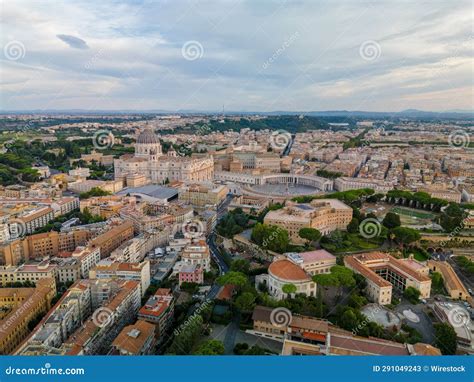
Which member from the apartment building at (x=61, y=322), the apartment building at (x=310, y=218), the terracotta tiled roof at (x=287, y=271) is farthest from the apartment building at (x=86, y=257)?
the apartment building at (x=310, y=218)

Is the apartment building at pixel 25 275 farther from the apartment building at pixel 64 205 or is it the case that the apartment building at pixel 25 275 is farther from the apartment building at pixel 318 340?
the apartment building at pixel 64 205

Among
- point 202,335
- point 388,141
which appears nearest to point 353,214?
point 202,335

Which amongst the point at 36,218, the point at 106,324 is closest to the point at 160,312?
the point at 106,324

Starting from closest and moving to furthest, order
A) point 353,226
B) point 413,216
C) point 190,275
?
point 190,275, point 353,226, point 413,216

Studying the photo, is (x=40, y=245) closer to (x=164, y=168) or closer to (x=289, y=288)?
(x=289, y=288)

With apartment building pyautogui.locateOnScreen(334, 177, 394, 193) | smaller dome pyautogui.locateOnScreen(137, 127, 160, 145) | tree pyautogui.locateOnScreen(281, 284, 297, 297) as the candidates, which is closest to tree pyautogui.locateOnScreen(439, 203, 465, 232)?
apartment building pyautogui.locateOnScreen(334, 177, 394, 193)

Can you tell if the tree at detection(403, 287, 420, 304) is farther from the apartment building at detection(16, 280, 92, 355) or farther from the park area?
the apartment building at detection(16, 280, 92, 355)

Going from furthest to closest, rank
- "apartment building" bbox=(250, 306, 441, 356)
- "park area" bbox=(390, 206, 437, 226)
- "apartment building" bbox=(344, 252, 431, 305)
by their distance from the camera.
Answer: "park area" bbox=(390, 206, 437, 226) → "apartment building" bbox=(344, 252, 431, 305) → "apartment building" bbox=(250, 306, 441, 356)
